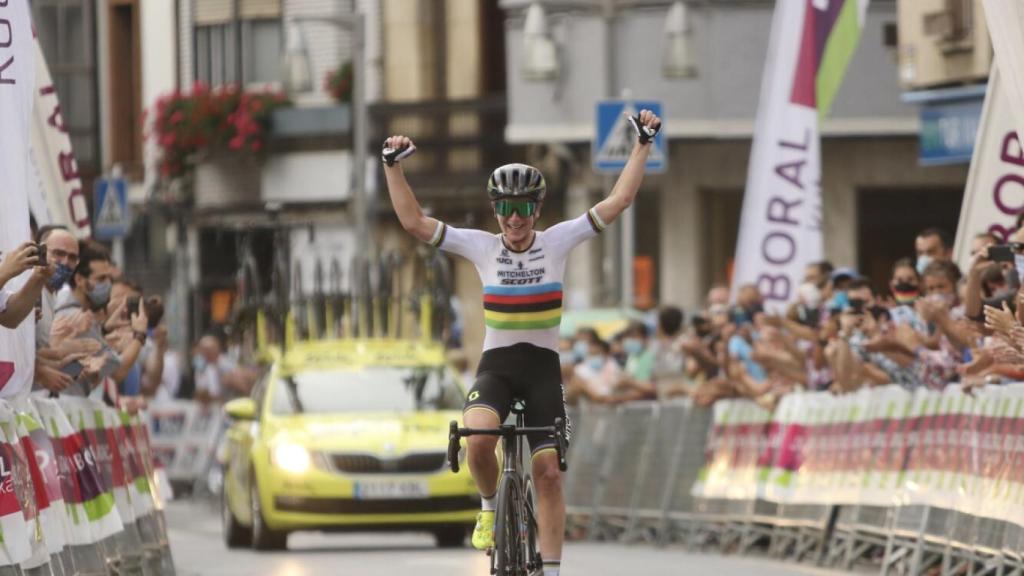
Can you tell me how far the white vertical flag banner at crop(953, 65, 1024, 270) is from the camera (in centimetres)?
2097

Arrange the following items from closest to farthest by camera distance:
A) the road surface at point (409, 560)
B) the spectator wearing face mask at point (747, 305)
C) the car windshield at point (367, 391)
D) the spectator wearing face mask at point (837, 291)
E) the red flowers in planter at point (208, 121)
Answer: the road surface at point (409, 560) < the spectator wearing face mask at point (837, 291) < the spectator wearing face mask at point (747, 305) < the car windshield at point (367, 391) < the red flowers in planter at point (208, 121)

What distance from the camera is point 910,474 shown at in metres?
18.3

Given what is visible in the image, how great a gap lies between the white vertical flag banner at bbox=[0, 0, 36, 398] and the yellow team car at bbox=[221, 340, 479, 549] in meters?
7.24

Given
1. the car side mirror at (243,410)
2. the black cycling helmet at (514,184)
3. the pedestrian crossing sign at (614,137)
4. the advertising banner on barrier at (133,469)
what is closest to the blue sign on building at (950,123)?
the pedestrian crossing sign at (614,137)

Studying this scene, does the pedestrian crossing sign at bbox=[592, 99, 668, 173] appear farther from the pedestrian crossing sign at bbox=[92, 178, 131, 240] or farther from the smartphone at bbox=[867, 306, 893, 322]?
the smartphone at bbox=[867, 306, 893, 322]

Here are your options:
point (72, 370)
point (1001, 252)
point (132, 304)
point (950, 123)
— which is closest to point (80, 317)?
point (72, 370)

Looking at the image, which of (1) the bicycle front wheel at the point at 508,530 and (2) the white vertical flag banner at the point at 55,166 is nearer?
(1) the bicycle front wheel at the point at 508,530

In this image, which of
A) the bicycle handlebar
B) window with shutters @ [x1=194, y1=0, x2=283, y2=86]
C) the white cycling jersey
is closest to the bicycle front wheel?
the bicycle handlebar

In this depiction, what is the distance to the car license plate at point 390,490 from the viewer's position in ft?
72.9

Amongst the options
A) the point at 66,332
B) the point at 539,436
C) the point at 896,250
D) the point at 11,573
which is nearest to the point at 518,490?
the point at 539,436

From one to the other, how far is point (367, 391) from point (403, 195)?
31.1ft

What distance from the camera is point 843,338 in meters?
19.5

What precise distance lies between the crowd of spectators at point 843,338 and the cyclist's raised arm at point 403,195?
2.79 m

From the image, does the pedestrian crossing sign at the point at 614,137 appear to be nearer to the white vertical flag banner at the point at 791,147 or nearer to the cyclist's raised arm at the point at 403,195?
the white vertical flag banner at the point at 791,147
